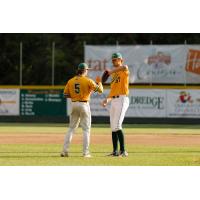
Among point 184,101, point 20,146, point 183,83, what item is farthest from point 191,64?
point 20,146

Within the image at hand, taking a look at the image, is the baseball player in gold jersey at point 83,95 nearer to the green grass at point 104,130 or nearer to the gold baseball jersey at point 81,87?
the gold baseball jersey at point 81,87

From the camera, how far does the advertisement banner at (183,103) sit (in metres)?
36.9

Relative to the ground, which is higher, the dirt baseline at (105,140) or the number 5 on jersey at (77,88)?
the number 5 on jersey at (77,88)

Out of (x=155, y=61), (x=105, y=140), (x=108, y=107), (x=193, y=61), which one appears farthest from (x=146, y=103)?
(x=105, y=140)

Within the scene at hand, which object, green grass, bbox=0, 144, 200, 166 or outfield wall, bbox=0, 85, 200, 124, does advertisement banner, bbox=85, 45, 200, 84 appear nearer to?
outfield wall, bbox=0, 85, 200, 124

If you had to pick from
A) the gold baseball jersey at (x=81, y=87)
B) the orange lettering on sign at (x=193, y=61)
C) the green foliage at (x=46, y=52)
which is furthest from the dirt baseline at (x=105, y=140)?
the green foliage at (x=46, y=52)

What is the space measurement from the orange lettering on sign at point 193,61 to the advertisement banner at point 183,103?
357 cm

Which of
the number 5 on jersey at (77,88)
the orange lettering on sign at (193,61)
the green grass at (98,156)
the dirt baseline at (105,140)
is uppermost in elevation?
the orange lettering on sign at (193,61)

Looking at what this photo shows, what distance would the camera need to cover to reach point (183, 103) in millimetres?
37031

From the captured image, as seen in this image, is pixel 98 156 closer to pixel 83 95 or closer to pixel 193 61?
pixel 83 95

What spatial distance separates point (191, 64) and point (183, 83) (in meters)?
1.27

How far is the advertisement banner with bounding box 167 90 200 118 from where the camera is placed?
36906mm

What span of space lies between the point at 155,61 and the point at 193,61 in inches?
86.4

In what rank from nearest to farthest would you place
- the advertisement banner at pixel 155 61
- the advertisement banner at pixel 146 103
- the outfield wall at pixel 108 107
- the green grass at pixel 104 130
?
the green grass at pixel 104 130 → the outfield wall at pixel 108 107 → the advertisement banner at pixel 146 103 → the advertisement banner at pixel 155 61
